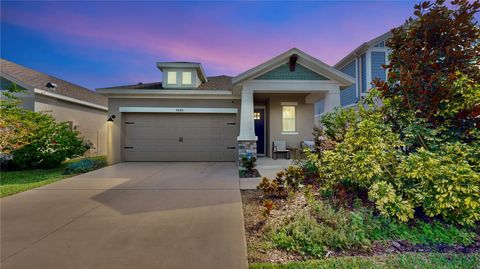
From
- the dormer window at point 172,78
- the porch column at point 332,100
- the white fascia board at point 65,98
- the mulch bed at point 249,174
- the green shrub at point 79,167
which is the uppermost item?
the dormer window at point 172,78

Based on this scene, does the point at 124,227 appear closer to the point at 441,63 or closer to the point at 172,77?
the point at 441,63

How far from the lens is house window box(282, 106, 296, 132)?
11289 mm

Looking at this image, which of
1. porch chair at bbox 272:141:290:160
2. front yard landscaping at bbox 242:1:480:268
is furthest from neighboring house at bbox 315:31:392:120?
front yard landscaping at bbox 242:1:480:268

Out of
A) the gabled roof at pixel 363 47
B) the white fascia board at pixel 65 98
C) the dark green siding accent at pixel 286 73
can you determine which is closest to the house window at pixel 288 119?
the dark green siding accent at pixel 286 73

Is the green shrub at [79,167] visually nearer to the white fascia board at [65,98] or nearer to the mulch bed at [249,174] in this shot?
the white fascia board at [65,98]

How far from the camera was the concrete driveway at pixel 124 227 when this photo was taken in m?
2.57

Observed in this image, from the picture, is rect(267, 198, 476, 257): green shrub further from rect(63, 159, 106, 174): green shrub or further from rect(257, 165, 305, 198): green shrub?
rect(63, 159, 106, 174): green shrub

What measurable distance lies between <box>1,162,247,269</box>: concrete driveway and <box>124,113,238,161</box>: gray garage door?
4.57 metres

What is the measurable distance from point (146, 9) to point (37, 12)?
4485 mm

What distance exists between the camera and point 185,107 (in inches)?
413

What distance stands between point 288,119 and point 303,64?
3413 mm

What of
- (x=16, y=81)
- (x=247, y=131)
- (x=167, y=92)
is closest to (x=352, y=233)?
(x=247, y=131)

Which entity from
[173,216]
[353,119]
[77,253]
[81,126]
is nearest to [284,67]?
[353,119]

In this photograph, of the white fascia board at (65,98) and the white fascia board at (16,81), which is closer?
the white fascia board at (16,81)
